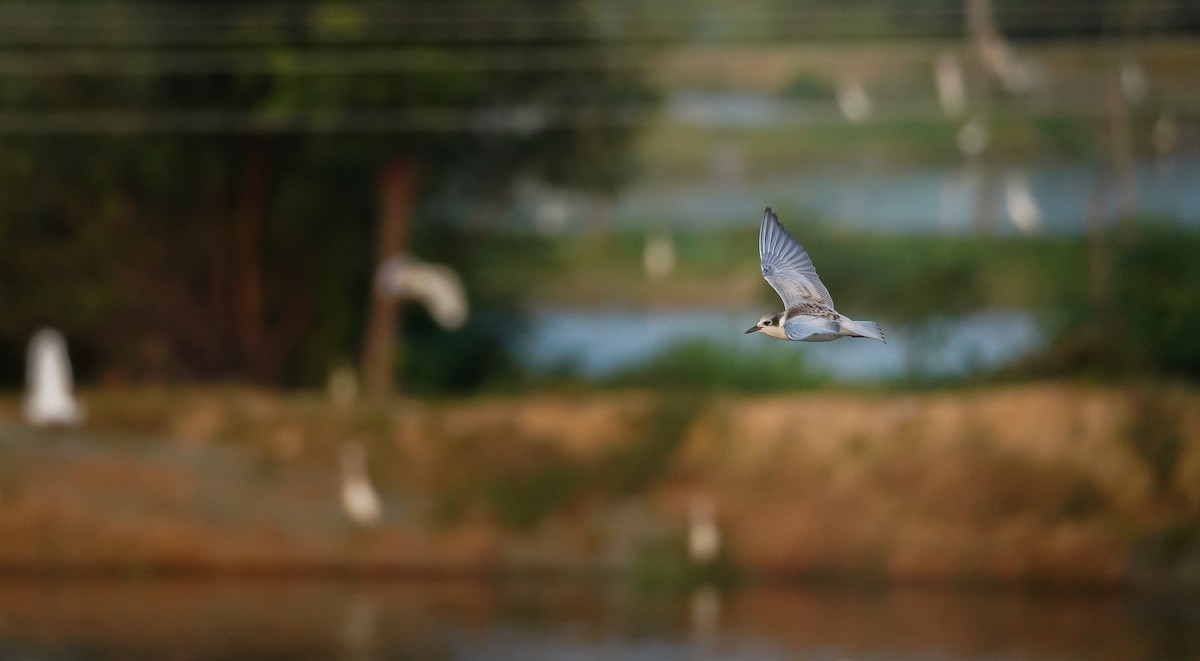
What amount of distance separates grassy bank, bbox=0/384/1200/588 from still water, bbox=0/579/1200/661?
0.47 meters

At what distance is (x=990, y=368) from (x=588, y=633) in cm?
838

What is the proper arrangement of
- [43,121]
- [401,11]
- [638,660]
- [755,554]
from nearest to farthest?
[638,660]
[755,554]
[401,11]
[43,121]

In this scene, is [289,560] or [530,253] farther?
[530,253]

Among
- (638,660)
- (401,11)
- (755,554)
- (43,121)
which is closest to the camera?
(638,660)

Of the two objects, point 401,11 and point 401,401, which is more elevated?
point 401,11

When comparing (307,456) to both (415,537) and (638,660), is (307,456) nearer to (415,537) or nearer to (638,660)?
(415,537)

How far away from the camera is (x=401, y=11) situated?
27219mm

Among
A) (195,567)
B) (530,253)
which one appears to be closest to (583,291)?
(530,253)

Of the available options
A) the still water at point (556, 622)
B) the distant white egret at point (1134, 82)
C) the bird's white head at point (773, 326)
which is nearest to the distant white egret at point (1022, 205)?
the distant white egret at point (1134, 82)

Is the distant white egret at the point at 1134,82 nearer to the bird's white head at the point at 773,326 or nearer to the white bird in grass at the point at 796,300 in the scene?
the white bird in grass at the point at 796,300

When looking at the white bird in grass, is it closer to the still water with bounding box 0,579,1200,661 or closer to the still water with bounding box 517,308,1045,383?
the still water with bounding box 0,579,1200,661

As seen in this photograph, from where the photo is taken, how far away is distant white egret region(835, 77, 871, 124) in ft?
96.7

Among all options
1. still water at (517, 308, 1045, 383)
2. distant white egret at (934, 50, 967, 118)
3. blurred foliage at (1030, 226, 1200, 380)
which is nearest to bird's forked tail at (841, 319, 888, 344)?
still water at (517, 308, 1045, 383)

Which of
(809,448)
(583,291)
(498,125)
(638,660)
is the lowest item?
(638,660)
